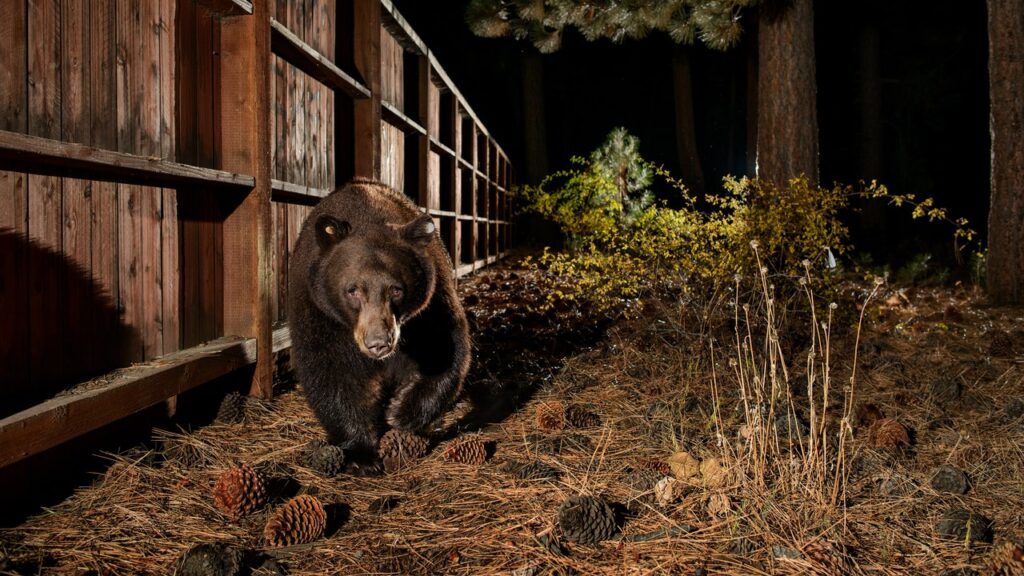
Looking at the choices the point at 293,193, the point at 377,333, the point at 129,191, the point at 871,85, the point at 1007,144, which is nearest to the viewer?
the point at 377,333

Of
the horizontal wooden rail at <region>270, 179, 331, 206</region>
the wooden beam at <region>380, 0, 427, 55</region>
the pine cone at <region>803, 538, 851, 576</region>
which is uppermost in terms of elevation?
the wooden beam at <region>380, 0, 427, 55</region>

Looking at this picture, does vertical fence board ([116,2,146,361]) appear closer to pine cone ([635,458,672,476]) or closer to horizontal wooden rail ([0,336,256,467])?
horizontal wooden rail ([0,336,256,467])

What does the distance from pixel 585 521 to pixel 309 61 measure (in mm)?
3772

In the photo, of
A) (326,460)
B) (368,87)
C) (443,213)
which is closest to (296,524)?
(326,460)

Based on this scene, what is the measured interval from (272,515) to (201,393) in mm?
1754

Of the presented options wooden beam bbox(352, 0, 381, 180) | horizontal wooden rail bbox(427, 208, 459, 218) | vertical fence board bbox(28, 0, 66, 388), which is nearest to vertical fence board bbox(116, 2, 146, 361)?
vertical fence board bbox(28, 0, 66, 388)

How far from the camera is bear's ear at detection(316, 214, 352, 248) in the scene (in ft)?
10.7

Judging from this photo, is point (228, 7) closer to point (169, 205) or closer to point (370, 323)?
point (169, 205)

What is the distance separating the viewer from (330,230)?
3.28m

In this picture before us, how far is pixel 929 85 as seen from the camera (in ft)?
66.6

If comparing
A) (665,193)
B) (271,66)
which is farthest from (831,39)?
(271,66)

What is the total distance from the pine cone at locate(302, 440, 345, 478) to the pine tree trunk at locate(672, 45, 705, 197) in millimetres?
16714

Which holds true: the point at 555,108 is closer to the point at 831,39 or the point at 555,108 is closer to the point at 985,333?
the point at 831,39

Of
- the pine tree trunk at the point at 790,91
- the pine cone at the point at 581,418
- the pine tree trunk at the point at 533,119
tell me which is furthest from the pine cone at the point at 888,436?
the pine tree trunk at the point at 533,119
